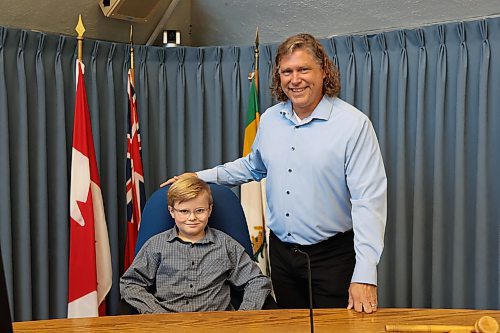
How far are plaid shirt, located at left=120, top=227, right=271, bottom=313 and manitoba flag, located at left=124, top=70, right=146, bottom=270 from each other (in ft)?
3.38

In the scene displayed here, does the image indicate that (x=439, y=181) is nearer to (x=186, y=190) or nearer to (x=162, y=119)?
(x=186, y=190)

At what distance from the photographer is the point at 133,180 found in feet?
11.6

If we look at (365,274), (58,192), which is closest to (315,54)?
(365,274)

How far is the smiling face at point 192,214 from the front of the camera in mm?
2434

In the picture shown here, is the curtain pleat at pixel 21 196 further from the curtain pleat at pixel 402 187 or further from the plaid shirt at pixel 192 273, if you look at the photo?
the curtain pleat at pixel 402 187

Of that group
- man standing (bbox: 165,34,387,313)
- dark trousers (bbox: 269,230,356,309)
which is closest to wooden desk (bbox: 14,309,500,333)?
man standing (bbox: 165,34,387,313)

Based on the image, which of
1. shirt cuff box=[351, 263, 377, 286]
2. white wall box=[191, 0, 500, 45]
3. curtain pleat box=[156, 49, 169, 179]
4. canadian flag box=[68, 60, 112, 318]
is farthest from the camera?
curtain pleat box=[156, 49, 169, 179]

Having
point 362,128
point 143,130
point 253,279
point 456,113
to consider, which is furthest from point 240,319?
point 143,130

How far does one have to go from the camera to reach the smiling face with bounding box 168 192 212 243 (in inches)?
95.8

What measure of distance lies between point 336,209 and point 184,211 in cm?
57

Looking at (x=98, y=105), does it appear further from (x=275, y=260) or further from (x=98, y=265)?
(x=275, y=260)

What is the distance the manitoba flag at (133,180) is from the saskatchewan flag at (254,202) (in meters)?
0.58

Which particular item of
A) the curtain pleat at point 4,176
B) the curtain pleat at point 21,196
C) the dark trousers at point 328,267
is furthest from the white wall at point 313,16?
the dark trousers at point 328,267

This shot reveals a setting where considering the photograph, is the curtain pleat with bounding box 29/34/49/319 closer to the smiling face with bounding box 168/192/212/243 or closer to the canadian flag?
the canadian flag
